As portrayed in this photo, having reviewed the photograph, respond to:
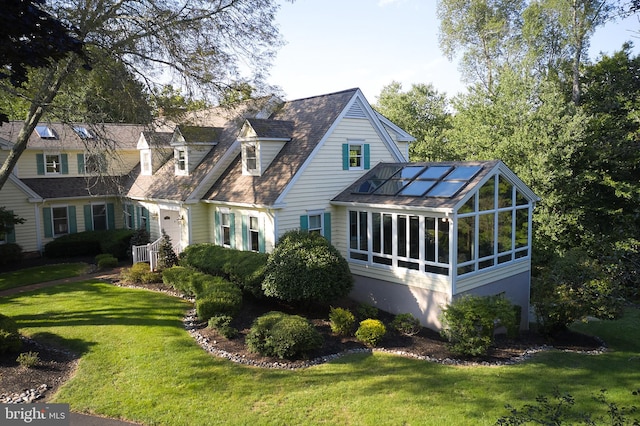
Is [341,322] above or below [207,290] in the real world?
below

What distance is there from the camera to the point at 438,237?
14.8 meters

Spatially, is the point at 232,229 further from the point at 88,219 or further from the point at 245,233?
the point at 88,219

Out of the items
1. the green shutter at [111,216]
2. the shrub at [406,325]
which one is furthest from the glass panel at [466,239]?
the green shutter at [111,216]

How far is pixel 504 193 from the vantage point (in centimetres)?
1603

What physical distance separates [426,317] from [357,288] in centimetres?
324

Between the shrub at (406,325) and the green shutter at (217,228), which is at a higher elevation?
the green shutter at (217,228)

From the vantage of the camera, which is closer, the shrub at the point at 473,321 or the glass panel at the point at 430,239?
the shrub at the point at 473,321

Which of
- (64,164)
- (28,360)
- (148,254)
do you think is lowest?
(28,360)

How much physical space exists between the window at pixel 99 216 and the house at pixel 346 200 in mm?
1557

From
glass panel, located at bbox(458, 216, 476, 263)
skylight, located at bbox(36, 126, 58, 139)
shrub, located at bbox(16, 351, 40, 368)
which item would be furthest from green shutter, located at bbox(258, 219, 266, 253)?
skylight, located at bbox(36, 126, 58, 139)

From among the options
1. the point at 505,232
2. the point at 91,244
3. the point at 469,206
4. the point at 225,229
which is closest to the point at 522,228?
the point at 505,232

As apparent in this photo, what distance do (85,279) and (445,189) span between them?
14.9 meters

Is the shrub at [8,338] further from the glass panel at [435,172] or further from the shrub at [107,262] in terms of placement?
the glass panel at [435,172]

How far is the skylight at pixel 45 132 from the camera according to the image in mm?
25016
